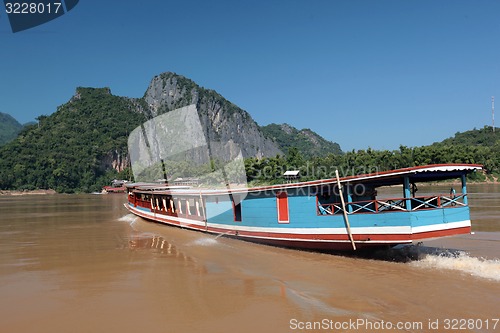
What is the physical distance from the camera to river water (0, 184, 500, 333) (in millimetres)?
6625

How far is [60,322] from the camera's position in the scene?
22.0 feet

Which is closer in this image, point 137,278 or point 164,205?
point 137,278

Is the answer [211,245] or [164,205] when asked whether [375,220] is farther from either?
[164,205]

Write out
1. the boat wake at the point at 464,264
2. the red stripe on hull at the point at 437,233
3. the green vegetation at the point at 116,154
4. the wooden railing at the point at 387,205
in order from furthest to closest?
the green vegetation at the point at 116,154 → the wooden railing at the point at 387,205 → the red stripe on hull at the point at 437,233 → the boat wake at the point at 464,264

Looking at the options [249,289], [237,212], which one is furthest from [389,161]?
[249,289]

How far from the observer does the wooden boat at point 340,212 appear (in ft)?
33.8

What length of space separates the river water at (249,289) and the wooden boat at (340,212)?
2.54ft

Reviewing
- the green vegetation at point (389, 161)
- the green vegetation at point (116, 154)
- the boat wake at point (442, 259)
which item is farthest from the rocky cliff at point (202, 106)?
the boat wake at point (442, 259)

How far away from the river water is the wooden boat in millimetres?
773

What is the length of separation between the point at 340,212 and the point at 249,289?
195 inches

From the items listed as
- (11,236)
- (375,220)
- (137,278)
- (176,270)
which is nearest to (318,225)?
(375,220)

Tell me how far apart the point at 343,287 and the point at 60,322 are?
6.25 metres

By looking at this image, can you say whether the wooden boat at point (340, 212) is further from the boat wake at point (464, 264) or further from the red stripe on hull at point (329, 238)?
the boat wake at point (464, 264)

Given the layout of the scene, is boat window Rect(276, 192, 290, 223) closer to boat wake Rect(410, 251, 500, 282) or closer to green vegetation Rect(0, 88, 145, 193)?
boat wake Rect(410, 251, 500, 282)
